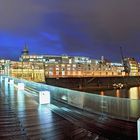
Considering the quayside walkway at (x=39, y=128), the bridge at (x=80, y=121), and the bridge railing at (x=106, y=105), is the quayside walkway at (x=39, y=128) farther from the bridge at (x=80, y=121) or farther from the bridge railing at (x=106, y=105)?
the bridge railing at (x=106, y=105)

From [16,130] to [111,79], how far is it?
18248 centimetres

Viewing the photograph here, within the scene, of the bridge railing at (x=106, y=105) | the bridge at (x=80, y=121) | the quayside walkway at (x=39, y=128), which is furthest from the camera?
the bridge railing at (x=106, y=105)

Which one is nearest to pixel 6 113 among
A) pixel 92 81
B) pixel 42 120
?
pixel 42 120

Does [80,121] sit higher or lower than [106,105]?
lower

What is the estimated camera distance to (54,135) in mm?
8734

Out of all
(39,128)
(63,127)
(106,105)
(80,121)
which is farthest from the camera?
(80,121)

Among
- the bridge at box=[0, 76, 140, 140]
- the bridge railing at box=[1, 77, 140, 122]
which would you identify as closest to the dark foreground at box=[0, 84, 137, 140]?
the bridge at box=[0, 76, 140, 140]

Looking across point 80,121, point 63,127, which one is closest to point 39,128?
point 63,127

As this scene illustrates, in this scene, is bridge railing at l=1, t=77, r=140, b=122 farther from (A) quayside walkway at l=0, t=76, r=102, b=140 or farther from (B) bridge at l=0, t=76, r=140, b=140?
(A) quayside walkway at l=0, t=76, r=102, b=140

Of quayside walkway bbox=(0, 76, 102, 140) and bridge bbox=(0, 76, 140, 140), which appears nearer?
quayside walkway bbox=(0, 76, 102, 140)

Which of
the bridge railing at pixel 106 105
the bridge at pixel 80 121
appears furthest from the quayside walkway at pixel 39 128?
the bridge railing at pixel 106 105

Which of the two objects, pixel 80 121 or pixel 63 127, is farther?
pixel 80 121

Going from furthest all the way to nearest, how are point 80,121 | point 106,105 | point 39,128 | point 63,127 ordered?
point 80,121 < point 106,105 < point 63,127 < point 39,128

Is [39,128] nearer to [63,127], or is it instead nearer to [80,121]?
[63,127]
